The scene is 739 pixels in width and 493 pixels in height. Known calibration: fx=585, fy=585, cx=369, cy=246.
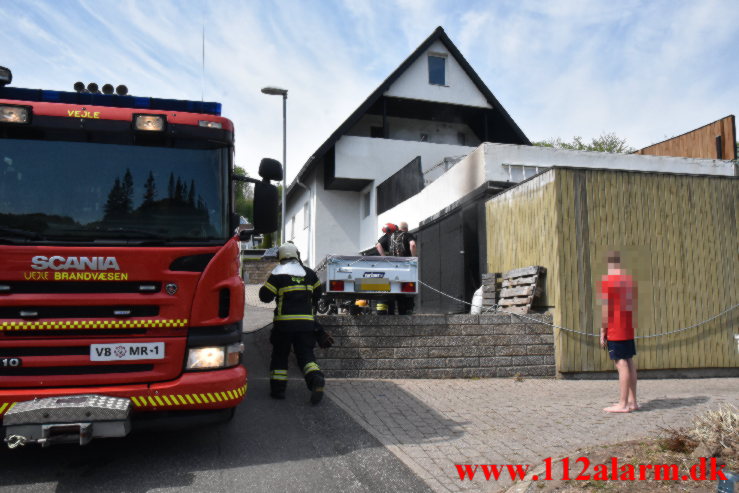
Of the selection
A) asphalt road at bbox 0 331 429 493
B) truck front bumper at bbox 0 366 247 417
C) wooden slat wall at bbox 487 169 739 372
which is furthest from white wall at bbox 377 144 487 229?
truck front bumper at bbox 0 366 247 417

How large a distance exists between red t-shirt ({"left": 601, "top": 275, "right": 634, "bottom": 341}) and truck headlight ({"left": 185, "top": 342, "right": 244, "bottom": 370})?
400 cm

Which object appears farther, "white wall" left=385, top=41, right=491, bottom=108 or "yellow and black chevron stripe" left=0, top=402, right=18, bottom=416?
"white wall" left=385, top=41, right=491, bottom=108

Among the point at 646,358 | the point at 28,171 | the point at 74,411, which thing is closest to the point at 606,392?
the point at 646,358

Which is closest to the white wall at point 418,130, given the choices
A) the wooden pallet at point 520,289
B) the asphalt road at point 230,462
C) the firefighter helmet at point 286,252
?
the wooden pallet at point 520,289

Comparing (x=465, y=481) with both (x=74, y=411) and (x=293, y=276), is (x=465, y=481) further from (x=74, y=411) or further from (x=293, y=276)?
(x=293, y=276)

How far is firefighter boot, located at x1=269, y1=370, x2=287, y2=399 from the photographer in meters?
6.51

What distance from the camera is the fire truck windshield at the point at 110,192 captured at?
4.35 m

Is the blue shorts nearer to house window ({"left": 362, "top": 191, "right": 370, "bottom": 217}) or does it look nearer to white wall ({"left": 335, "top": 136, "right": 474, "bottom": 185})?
white wall ({"left": 335, "top": 136, "right": 474, "bottom": 185})

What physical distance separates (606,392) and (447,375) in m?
2.04

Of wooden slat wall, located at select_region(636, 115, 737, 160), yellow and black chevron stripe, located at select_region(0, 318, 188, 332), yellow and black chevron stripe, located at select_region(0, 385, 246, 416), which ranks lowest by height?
yellow and black chevron stripe, located at select_region(0, 385, 246, 416)

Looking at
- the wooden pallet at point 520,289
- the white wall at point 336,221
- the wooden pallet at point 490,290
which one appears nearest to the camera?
the wooden pallet at point 520,289

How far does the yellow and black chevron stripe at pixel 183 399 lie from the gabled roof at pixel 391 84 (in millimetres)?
17136

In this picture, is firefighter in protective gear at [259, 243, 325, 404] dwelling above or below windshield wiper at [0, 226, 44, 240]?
below

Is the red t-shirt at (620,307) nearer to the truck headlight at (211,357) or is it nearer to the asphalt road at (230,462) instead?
the asphalt road at (230,462)
